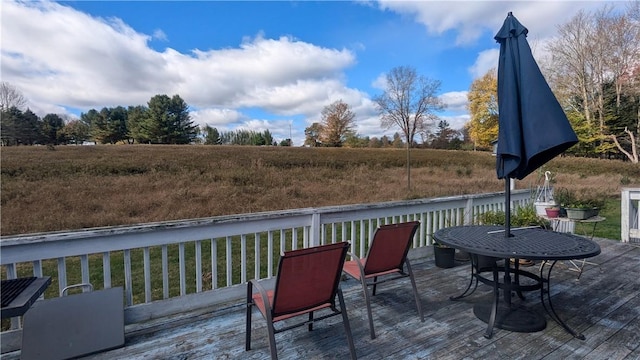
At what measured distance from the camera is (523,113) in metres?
2.18

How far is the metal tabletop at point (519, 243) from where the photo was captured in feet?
6.59

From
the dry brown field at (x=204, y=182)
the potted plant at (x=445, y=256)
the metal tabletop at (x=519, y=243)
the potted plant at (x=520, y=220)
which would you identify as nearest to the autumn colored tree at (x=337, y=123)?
the dry brown field at (x=204, y=182)

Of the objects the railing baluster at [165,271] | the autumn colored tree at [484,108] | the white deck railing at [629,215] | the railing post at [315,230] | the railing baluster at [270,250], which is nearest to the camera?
the railing baluster at [165,271]

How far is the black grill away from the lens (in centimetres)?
149

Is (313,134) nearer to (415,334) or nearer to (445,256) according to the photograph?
(445,256)

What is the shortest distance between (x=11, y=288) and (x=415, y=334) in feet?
8.10

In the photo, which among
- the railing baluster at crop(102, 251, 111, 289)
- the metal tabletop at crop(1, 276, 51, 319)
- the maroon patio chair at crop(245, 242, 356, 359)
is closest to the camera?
the metal tabletop at crop(1, 276, 51, 319)

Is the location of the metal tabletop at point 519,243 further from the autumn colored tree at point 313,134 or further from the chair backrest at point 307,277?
the autumn colored tree at point 313,134

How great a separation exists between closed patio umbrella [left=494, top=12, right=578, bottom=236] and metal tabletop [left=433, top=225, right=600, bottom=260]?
0.60ft

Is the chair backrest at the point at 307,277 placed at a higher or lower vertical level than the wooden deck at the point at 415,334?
higher

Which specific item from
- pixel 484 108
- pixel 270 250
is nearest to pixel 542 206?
pixel 270 250

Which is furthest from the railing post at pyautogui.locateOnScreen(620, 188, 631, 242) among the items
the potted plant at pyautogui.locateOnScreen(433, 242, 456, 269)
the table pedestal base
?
the table pedestal base

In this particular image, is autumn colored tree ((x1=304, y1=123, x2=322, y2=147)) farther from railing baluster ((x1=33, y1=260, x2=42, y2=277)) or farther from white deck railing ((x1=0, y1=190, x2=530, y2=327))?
railing baluster ((x1=33, y1=260, x2=42, y2=277))

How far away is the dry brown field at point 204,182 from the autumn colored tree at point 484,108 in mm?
8053
